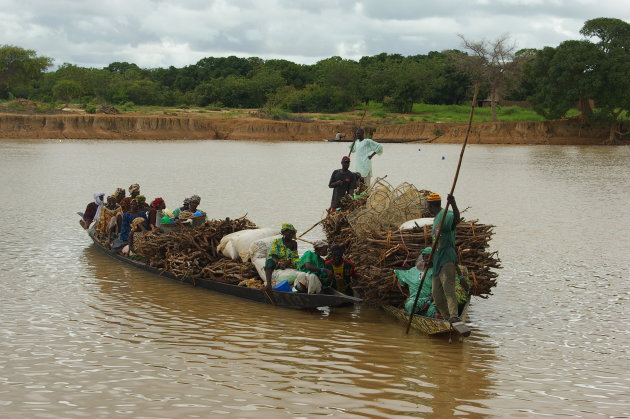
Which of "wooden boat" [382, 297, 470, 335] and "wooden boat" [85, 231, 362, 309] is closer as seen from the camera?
"wooden boat" [382, 297, 470, 335]

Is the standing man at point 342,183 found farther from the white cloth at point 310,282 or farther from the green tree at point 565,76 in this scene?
the green tree at point 565,76

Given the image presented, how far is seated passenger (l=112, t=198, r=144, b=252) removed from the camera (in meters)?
13.8

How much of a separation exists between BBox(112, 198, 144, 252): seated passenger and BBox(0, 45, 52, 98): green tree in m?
70.5

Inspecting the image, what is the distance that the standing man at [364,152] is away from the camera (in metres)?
14.6

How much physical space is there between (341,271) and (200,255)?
2535mm

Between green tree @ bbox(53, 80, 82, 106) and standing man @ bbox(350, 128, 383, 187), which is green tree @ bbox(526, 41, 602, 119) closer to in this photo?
green tree @ bbox(53, 80, 82, 106)

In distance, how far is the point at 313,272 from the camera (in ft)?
33.3

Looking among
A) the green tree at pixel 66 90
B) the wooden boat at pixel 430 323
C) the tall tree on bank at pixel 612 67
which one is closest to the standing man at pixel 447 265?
the wooden boat at pixel 430 323

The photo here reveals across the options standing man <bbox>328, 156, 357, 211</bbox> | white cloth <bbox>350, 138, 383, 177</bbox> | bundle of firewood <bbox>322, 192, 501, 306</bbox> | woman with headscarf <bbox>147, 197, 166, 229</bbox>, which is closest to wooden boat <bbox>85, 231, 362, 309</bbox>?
bundle of firewood <bbox>322, 192, 501, 306</bbox>

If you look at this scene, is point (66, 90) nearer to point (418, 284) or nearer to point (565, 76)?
point (565, 76)

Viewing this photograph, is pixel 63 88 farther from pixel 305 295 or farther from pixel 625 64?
pixel 305 295

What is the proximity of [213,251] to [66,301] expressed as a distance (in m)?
2.30

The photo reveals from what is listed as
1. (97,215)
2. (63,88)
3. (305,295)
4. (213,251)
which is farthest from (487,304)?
(63,88)

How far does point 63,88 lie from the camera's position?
70.2 meters
